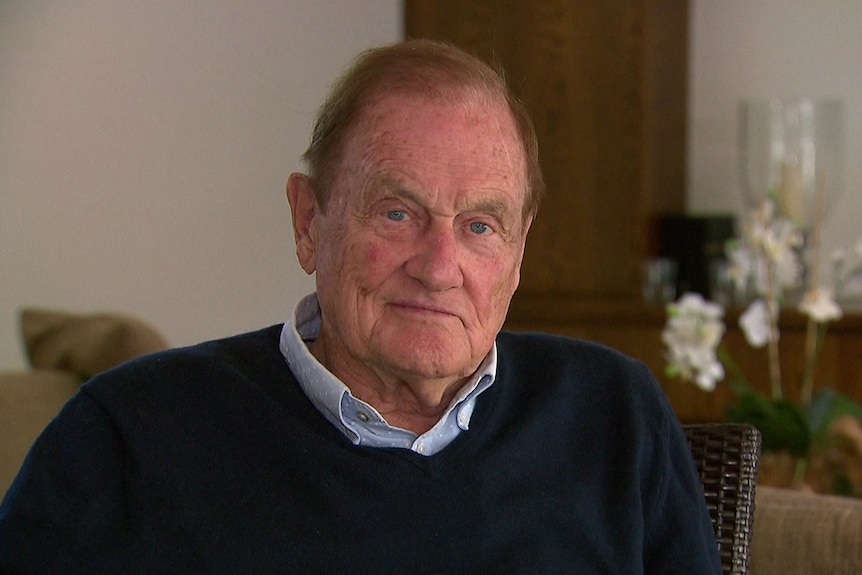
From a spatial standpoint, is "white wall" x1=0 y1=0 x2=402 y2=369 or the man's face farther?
"white wall" x1=0 y1=0 x2=402 y2=369

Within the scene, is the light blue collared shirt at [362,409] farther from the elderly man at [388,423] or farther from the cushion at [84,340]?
the cushion at [84,340]

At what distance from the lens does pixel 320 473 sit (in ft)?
4.55

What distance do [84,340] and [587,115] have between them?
6.43 feet

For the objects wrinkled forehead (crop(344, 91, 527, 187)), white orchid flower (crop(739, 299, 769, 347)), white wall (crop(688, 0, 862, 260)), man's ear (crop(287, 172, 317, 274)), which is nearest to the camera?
wrinkled forehead (crop(344, 91, 527, 187))

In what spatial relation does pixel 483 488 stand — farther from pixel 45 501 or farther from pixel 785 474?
pixel 785 474

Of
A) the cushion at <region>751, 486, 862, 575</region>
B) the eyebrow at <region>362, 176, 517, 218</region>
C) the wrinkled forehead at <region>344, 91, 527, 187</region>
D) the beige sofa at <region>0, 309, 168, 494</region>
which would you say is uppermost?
the wrinkled forehead at <region>344, 91, 527, 187</region>

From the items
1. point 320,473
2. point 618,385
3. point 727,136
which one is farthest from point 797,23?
point 320,473

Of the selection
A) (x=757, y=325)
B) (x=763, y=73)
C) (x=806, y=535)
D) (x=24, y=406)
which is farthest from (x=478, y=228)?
(x=763, y=73)

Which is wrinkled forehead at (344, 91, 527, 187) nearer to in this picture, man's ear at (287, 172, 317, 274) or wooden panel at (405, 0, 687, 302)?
man's ear at (287, 172, 317, 274)

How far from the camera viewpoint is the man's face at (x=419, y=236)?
1431 mm

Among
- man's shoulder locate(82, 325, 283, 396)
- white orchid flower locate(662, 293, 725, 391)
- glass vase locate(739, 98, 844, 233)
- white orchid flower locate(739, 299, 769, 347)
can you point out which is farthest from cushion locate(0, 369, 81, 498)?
glass vase locate(739, 98, 844, 233)

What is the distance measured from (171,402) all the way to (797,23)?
10.3 feet

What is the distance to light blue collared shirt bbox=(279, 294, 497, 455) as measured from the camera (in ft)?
4.70

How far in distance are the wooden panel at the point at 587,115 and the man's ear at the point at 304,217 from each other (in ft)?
7.37
